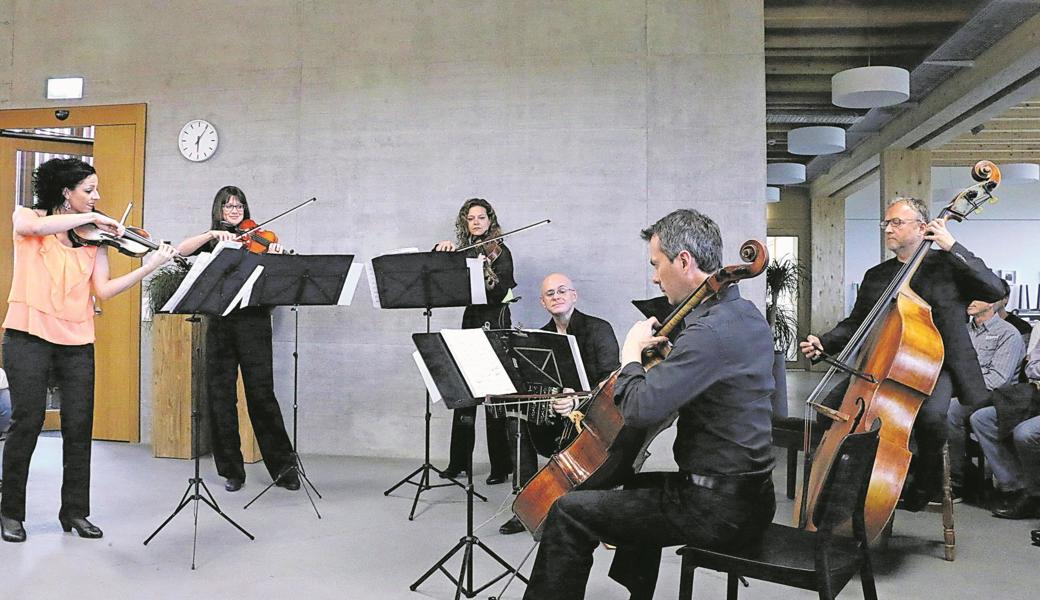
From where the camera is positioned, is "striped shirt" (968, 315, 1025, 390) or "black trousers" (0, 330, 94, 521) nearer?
"black trousers" (0, 330, 94, 521)

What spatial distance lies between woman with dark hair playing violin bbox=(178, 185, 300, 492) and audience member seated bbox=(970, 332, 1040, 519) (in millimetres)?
3482

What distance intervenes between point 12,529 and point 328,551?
51.9 inches

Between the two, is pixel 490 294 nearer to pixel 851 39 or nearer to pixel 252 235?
pixel 252 235

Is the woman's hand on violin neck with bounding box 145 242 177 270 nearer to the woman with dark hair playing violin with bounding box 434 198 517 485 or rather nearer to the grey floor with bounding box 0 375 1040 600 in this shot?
the grey floor with bounding box 0 375 1040 600

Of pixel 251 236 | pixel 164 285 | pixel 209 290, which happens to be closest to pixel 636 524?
pixel 209 290

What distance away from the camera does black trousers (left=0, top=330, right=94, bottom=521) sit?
3.52 meters

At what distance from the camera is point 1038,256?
1358cm

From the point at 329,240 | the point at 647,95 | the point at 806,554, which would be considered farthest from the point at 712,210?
the point at 806,554

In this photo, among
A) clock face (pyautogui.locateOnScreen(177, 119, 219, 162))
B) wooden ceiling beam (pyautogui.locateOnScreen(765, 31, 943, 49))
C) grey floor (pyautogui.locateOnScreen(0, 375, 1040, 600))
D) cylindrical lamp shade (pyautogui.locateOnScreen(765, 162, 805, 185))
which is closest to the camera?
grey floor (pyautogui.locateOnScreen(0, 375, 1040, 600))

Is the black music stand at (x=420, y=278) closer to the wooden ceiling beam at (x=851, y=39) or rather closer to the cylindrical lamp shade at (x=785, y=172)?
the wooden ceiling beam at (x=851, y=39)

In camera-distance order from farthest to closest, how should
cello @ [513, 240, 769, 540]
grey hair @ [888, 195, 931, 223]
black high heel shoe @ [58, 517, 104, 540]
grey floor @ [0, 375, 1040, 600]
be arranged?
1. black high heel shoe @ [58, 517, 104, 540]
2. grey hair @ [888, 195, 931, 223]
3. grey floor @ [0, 375, 1040, 600]
4. cello @ [513, 240, 769, 540]

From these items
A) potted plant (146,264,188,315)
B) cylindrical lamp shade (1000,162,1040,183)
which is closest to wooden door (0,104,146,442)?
potted plant (146,264,188,315)

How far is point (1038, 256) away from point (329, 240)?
1236cm

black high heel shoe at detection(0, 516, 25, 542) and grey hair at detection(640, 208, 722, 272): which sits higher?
grey hair at detection(640, 208, 722, 272)
